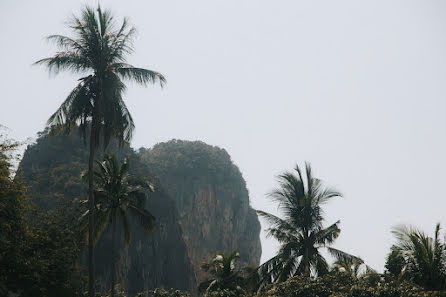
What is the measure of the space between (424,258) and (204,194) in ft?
343

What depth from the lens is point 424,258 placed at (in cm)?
1578

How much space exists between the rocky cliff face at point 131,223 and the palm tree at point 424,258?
3883cm

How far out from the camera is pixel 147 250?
7869 centimetres

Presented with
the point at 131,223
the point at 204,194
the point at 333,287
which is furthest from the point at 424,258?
the point at 204,194

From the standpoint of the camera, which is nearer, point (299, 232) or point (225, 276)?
point (299, 232)

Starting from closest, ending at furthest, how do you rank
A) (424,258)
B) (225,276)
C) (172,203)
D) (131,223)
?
(424,258)
(225,276)
(131,223)
(172,203)

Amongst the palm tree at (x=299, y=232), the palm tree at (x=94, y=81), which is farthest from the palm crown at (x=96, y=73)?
the palm tree at (x=299, y=232)

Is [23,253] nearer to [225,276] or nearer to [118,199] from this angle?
[118,199]

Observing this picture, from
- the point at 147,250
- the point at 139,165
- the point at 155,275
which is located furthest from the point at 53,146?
the point at 155,275

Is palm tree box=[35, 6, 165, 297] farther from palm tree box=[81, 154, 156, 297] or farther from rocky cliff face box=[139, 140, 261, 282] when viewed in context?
rocky cliff face box=[139, 140, 261, 282]

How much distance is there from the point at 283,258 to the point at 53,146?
60434 mm

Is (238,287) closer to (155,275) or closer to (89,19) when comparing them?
(89,19)

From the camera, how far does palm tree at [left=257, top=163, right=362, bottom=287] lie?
2083 centimetres

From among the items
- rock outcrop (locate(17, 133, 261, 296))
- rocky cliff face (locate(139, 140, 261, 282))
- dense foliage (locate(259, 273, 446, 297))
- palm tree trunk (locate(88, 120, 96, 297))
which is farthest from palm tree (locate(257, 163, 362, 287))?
rocky cliff face (locate(139, 140, 261, 282))
